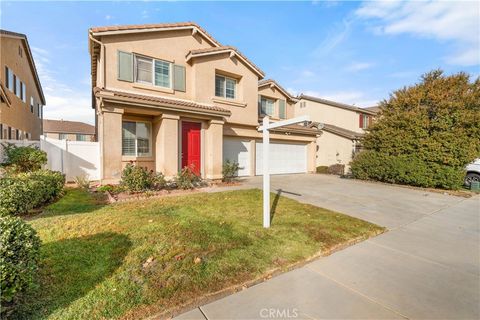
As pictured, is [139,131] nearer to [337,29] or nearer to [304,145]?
[337,29]

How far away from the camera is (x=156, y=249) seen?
3889 millimetres

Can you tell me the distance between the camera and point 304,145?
1753cm

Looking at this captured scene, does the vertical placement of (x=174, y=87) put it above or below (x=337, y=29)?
below

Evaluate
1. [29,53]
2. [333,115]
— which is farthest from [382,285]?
[29,53]

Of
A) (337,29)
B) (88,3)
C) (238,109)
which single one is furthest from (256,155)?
(88,3)

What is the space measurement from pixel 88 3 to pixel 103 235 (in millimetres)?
8340

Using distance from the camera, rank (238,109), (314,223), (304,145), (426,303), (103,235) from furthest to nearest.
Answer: (304,145)
(238,109)
(314,223)
(103,235)
(426,303)

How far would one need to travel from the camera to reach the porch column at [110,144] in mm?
8758

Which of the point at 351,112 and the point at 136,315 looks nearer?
the point at 136,315

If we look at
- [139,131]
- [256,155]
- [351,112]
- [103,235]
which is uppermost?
[351,112]

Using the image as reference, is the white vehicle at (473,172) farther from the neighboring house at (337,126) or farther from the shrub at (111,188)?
the shrub at (111,188)

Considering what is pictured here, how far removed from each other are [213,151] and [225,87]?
4248 mm

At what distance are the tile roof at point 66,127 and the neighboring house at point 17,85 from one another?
2276 cm

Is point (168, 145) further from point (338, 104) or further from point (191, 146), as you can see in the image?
point (338, 104)
